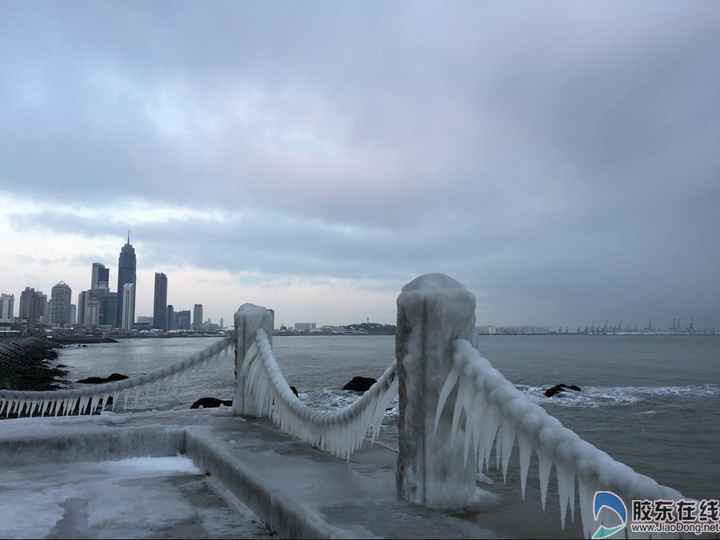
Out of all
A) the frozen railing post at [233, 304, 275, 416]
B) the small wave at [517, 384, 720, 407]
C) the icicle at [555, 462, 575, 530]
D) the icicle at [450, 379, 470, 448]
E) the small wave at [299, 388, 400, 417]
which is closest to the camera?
the icicle at [555, 462, 575, 530]

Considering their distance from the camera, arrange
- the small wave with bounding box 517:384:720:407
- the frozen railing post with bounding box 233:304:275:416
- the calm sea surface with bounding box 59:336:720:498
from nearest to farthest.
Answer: the frozen railing post with bounding box 233:304:275:416 < the calm sea surface with bounding box 59:336:720:498 < the small wave with bounding box 517:384:720:407

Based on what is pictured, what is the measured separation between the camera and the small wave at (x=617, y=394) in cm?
3247

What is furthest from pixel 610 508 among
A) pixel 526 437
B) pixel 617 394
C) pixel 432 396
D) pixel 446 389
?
pixel 617 394

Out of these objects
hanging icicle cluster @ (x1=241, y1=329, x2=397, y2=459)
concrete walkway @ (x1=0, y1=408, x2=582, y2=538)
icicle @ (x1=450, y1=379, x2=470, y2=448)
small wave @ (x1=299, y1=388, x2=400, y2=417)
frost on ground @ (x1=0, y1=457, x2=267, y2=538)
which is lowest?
small wave @ (x1=299, y1=388, x2=400, y2=417)

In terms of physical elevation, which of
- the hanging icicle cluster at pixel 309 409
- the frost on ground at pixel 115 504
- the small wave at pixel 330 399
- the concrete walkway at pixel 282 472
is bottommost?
the small wave at pixel 330 399

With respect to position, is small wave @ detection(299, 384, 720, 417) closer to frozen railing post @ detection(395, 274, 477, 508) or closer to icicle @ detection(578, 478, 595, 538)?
frozen railing post @ detection(395, 274, 477, 508)

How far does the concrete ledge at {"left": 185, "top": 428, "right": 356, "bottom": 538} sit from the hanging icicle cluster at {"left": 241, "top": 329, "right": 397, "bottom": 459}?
38.1 inches

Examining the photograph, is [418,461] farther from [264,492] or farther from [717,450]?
[717,450]

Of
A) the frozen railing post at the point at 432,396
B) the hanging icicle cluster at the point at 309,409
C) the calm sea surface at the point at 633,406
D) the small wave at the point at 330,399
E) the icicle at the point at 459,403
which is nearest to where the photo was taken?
the icicle at the point at 459,403

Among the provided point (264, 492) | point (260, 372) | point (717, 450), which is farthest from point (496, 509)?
point (717, 450)

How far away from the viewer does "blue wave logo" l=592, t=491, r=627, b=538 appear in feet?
9.27

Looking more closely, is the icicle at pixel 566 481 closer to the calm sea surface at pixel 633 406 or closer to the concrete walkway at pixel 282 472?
the concrete walkway at pixel 282 472

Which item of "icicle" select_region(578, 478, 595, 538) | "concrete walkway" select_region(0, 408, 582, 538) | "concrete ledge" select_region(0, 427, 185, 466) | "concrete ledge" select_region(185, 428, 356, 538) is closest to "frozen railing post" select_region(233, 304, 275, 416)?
"concrete walkway" select_region(0, 408, 582, 538)

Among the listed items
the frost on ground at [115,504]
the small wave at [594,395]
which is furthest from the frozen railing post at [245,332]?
the small wave at [594,395]
